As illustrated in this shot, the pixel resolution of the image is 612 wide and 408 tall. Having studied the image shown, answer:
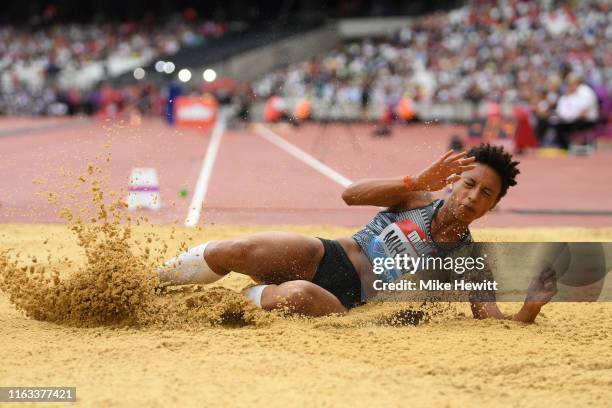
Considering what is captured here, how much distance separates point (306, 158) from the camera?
15320 mm

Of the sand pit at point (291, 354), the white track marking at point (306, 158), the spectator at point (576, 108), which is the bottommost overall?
the sand pit at point (291, 354)

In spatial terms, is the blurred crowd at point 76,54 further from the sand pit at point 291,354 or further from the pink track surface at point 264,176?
the sand pit at point 291,354

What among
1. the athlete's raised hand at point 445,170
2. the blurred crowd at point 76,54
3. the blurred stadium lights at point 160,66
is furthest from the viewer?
the blurred stadium lights at point 160,66

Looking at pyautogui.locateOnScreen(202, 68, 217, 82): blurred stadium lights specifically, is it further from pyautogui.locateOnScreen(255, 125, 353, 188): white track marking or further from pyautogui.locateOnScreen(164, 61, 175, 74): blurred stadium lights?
pyautogui.locateOnScreen(255, 125, 353, 188): white track marking

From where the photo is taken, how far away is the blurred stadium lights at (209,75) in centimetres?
3194

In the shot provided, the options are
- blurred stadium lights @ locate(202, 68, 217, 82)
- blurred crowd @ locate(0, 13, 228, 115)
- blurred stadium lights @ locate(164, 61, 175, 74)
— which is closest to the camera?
blurred stadium lights @ locate(202, 68, 217, 82)

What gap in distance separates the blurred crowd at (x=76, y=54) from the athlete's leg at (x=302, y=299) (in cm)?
3122

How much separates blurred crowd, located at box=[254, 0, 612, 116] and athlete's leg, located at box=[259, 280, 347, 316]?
798 inches

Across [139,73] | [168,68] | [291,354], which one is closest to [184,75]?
[168,68]

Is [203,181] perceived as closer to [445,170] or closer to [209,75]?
[445,170]

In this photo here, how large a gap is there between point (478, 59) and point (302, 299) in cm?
2658

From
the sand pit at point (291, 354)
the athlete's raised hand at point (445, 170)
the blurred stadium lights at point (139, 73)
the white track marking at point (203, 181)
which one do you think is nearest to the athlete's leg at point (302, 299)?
the sand pit at point (291, 354)

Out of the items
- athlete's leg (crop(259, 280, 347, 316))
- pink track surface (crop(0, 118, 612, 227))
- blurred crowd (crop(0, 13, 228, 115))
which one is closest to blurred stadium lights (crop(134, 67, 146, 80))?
blurred crowd (crop(0, 13, 228, 115))

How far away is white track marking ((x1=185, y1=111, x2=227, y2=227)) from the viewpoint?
7865mm
